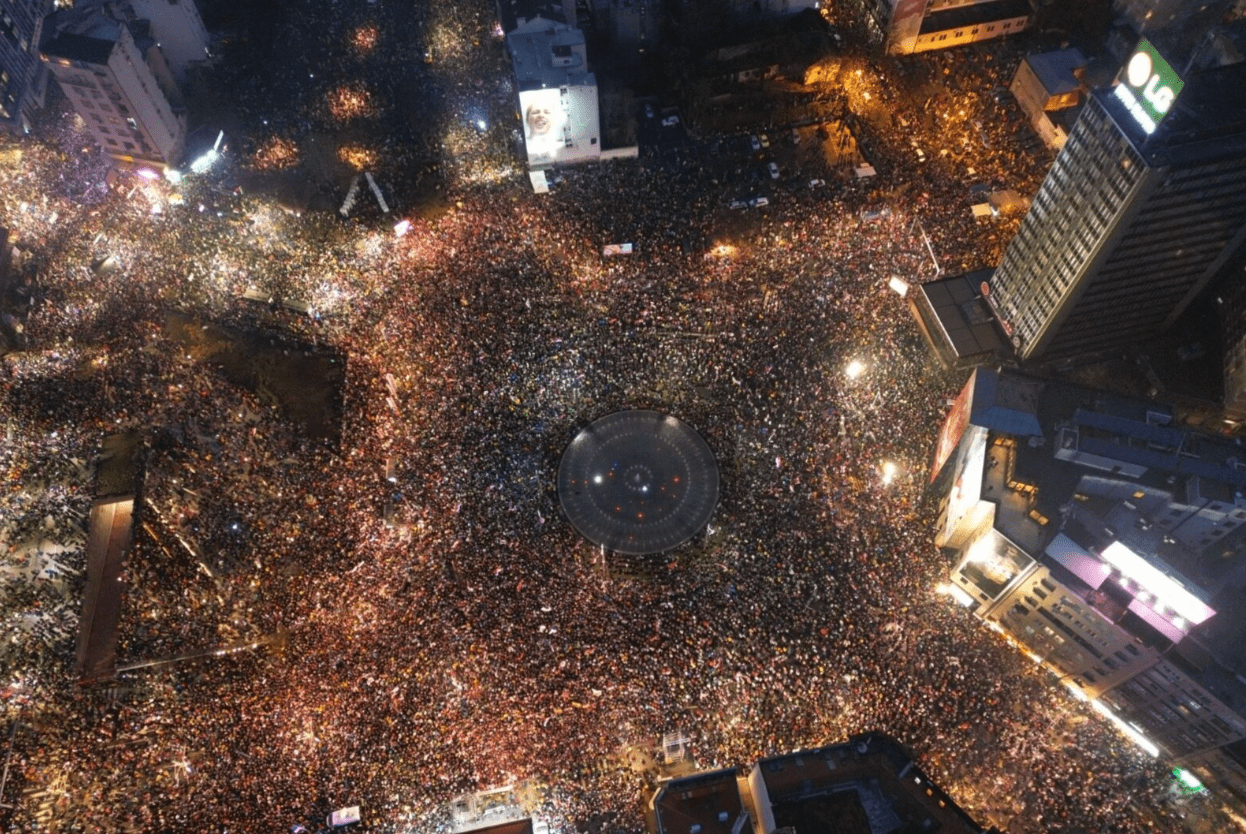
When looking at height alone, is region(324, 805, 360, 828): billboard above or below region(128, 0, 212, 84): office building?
below

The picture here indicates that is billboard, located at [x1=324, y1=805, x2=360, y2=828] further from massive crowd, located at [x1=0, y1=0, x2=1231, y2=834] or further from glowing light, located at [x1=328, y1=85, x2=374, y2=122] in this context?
glowing light, located at [x1=328, y1=85, x2=374, y2=122]

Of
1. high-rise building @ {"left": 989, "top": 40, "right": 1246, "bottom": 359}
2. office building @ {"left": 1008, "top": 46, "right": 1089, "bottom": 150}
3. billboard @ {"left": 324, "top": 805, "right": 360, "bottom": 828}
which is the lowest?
billboard @ {"left": 324, "top": 805, "right": 360, "bottom": 828}

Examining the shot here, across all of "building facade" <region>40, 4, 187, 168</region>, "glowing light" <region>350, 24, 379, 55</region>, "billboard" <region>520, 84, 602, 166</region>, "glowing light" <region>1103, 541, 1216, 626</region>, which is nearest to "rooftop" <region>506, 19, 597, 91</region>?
"billboard" <region>520, 84, 602, 166</region>

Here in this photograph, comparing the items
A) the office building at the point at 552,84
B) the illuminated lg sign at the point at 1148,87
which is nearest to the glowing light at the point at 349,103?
the office building at the point at 552,84

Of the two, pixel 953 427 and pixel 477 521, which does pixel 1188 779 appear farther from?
pixel 477 521

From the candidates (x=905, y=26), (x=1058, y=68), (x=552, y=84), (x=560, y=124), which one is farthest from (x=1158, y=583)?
(x=905, y=26)

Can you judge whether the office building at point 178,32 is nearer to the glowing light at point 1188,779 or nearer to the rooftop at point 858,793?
the rooftop at point 858,793

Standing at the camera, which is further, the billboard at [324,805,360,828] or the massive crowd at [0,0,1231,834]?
the massive crowd at [0,0,1231,834]
